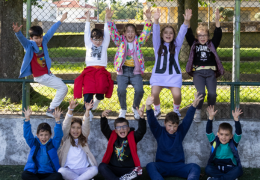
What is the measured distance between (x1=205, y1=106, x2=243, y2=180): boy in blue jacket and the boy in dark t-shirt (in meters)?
0.93

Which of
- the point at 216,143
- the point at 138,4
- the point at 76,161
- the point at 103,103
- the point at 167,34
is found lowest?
the point at 76,161

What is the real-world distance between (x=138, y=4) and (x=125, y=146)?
3.30 meters

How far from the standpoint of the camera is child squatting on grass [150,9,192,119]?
438 centimetres

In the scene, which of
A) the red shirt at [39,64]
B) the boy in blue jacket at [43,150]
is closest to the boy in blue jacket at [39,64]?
the red shirt at [39,64]

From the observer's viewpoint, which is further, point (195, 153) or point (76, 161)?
point (195, 153)

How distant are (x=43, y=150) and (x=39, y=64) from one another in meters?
1.28

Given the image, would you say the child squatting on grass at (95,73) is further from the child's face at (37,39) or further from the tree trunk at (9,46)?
the tree trunk at (9,46)

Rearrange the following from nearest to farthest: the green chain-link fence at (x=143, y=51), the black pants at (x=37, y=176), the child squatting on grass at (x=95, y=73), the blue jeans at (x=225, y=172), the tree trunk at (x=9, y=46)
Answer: the black pants at (x=37, y=176), the blue jeans at (x=225, y=172), the child squatting on grass at (x=95, y=73), the green chain-link fence at (x=143, y=51), the tree trunk at (x=9, y=46)

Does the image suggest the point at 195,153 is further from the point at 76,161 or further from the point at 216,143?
the point at 76,161

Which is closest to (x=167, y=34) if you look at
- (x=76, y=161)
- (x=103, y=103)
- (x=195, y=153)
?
(x=195, y=153)

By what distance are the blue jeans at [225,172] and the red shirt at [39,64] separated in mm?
2688

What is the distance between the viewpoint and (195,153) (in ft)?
15.0

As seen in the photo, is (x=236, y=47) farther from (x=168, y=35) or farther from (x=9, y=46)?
(x=9, y=46)

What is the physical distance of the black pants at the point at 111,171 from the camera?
3.90 m
